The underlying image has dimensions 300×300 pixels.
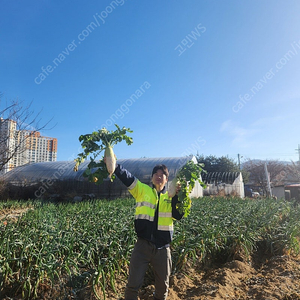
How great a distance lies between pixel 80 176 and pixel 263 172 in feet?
96.5

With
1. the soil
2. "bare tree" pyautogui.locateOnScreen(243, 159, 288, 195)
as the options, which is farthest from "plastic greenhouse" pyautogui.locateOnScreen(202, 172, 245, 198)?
the soil

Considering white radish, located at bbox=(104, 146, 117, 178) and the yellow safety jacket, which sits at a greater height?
white radish, located at bbox=(104, 146, 117, 178)

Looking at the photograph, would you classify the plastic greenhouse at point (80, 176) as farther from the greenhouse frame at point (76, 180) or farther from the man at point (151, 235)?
the man at point (151, 235)

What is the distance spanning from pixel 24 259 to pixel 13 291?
1.09ft

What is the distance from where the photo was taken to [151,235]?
2.65m

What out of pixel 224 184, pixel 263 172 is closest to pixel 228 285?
pixel 224 184

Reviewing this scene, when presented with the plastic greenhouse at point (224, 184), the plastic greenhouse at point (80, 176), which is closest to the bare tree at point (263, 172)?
the plastic greenhouse at point (224, 184)

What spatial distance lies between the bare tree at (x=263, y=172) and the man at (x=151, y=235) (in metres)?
37.0

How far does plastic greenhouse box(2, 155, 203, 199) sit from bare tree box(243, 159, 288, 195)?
22.6 meters

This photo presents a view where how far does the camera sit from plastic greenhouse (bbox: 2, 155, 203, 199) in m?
16.8

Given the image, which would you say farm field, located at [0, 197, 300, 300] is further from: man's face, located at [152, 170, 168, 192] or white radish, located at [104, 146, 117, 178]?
white radish, located at [104, 146, 117, 178]

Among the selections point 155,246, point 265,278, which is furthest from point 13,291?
point 265,278

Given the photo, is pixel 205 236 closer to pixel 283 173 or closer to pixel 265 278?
pixel 265 278

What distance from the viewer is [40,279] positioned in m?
2.83
